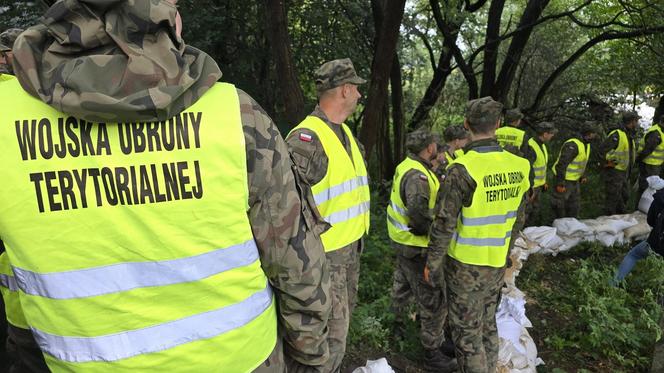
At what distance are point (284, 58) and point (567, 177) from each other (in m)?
5.73

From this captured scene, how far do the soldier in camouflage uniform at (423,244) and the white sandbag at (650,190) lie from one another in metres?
5.16

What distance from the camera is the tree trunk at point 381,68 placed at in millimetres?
5742

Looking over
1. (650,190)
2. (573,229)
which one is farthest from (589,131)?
(573,229)

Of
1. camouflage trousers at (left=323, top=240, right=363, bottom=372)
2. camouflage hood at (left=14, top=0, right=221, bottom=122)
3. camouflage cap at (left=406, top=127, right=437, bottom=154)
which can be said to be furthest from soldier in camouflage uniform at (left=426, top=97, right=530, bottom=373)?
camouflage hood at (left=14, top=0, right=221, bottom=122)

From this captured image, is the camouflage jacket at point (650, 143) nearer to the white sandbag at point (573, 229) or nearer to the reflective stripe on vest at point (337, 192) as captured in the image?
the white sandbag at point (573, 229)

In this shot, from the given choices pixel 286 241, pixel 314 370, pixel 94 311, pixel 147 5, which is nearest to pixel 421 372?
pixel 314 370

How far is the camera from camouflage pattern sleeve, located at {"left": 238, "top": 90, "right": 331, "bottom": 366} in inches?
52.2

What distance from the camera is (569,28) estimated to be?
12.6m

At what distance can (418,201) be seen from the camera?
3.94 metres

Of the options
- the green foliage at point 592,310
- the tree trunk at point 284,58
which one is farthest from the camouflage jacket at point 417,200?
the tree trunk at point 284,58

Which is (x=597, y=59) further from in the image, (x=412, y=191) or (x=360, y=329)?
(x=360, y=329)

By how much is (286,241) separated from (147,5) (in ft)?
2.62

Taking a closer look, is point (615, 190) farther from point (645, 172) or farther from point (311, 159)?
point (311, 159)

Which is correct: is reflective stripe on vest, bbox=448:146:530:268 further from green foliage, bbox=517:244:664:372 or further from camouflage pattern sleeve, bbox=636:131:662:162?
camouflage pattern sleeve, bbox=636:131:662:162
